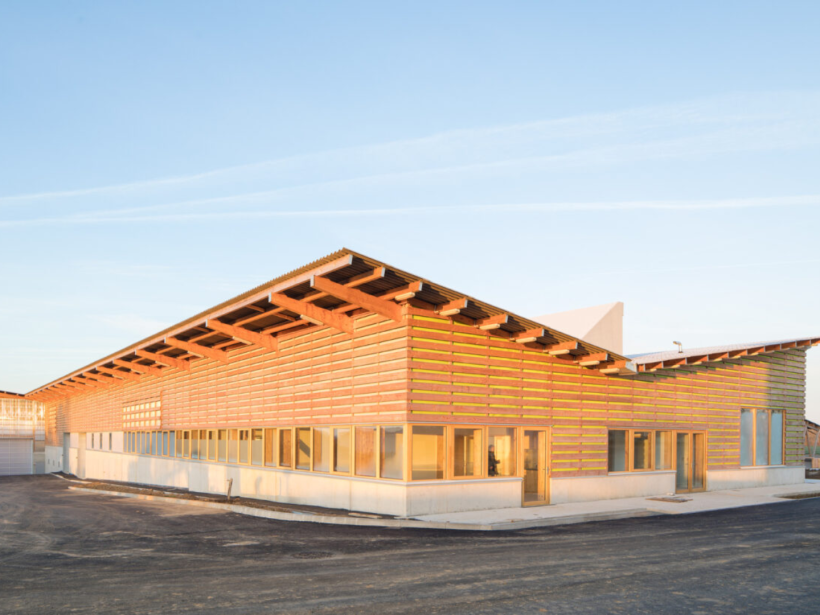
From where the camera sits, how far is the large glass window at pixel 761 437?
24578mm

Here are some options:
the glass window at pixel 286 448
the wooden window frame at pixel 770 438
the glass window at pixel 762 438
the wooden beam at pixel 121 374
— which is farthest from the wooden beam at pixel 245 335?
the glass window at pixel 762 438

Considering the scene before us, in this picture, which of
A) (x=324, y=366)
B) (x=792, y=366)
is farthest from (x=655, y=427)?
(x=324, y=366)

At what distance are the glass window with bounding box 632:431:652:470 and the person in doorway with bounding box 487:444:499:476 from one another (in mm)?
5745

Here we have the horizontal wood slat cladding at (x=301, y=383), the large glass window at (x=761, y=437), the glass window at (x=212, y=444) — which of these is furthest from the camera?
the glass window at (x=212, y=444)

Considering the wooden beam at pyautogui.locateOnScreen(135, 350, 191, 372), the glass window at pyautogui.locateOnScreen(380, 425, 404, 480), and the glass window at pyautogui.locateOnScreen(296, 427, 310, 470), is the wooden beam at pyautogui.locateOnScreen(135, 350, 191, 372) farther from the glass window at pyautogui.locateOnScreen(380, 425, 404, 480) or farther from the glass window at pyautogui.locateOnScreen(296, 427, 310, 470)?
the glass window at pyautogui.locateOnScreen(380, 425, 404, 480)

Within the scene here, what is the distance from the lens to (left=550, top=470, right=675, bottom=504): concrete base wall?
1884cm

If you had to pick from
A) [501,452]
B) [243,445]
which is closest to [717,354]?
[501,452]

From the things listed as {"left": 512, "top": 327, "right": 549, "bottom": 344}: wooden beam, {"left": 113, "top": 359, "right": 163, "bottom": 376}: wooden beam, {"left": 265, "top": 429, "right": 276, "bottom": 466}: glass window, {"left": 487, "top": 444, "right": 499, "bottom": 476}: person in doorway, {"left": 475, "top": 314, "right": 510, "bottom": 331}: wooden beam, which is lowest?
{"left": 265, "top": 429, "right": 276, "bottom": 466}: glass window

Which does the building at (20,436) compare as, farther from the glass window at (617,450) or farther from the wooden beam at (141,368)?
the glass window at (617,450)

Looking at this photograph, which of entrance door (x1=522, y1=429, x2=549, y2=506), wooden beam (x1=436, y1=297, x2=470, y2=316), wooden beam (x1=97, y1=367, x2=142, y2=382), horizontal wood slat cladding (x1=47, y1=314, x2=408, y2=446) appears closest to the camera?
wooden beam (x1=436, y1=297, x2=470, y2=316)

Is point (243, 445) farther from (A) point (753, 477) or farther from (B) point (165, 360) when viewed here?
(A) point (753, 477)

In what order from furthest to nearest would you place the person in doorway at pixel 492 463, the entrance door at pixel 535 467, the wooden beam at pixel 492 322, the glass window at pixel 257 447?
the glass window at pixel 257 447
the entrance door at pixel 535 467
the person in doorway at pixel 492 463
the wooden beam at pixel 492 322

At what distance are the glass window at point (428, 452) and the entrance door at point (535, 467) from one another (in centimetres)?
275

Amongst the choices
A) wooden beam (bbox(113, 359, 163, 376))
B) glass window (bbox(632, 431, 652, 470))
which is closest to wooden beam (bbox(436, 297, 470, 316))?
glass window (bbox(632, 431, 652, 470))
